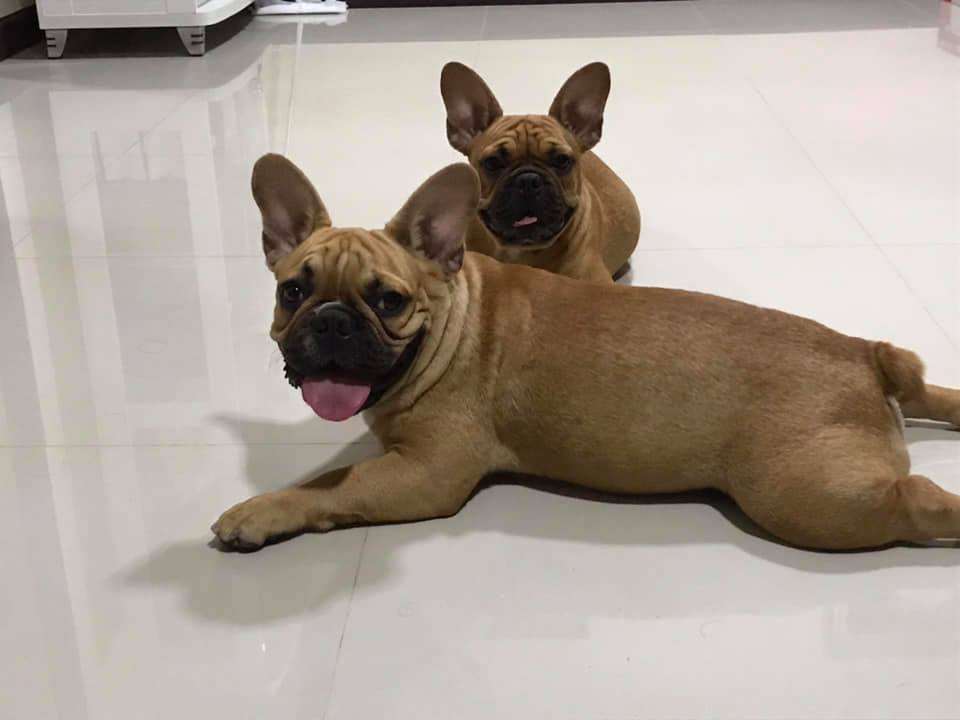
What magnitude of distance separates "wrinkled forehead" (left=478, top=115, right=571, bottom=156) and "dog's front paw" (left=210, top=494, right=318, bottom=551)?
2.64ft

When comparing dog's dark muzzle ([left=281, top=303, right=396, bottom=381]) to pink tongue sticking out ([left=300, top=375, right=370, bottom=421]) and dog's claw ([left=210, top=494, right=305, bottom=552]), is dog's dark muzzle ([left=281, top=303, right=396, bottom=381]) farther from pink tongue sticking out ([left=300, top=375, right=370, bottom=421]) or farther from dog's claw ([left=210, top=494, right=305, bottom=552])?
dog's claw ([left=210, top=494, right=305, bottom=552])

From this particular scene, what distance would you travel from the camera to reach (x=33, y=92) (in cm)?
378

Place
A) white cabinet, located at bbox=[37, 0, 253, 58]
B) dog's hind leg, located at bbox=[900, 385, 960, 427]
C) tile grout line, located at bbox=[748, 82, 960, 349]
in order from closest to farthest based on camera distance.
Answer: dog's hind leg, located at bbox=[900, 385, 960, 427] < tile grout line, located at bbox=[748, 82, 960, 349] < white cabinet, located at bbox=[37, 0, 253, 58]

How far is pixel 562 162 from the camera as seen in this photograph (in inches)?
78.1

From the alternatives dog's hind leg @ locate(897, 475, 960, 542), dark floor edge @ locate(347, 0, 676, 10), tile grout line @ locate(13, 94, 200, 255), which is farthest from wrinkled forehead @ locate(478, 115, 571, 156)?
dark floor edge @ locate(347, 0, 676, 10)

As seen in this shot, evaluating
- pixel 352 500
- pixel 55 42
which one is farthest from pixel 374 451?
pixel 55 42

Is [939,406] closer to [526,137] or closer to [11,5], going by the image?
[526,137]

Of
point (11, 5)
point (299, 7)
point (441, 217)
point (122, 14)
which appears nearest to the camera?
point (441, 217)

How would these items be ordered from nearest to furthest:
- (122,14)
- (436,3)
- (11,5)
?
(122,14) < (11,5) < (436,3)

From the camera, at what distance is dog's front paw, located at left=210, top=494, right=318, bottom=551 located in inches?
56.5

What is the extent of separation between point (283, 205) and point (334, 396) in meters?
0.27

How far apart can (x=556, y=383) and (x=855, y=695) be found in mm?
526

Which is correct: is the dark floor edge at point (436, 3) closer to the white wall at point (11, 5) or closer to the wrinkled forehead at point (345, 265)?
the white wall at point (11, 5)

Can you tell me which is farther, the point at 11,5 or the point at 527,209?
the point at 11,5
